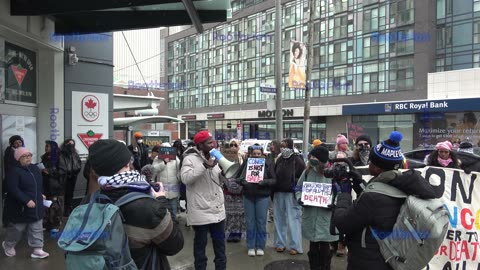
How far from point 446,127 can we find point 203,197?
2969cm

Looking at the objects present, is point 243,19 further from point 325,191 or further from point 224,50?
point 325,191

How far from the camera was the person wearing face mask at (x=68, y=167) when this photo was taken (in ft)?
25.9

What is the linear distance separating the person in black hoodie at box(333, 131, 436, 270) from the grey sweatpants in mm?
4782

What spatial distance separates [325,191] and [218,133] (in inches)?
2109

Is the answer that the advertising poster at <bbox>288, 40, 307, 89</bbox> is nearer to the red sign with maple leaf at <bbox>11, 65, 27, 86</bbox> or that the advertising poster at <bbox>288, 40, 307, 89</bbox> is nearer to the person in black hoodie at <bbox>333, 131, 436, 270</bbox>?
the red sign with maple leaf at <bbox>11, 65, 27, 86</bbox>

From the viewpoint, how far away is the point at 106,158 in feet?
7.73

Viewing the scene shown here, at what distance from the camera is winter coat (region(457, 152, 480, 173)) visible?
17.8ft

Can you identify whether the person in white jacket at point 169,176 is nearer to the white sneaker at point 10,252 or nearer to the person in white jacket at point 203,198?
the white sneaker at point 10,252

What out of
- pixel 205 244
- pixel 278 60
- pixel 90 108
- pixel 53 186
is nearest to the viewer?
pixel 205 244

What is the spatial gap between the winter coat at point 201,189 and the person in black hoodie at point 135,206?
2262 millimetres

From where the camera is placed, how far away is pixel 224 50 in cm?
5753

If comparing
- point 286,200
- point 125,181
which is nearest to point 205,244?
point 286,200

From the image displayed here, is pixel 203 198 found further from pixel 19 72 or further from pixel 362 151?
pixel 19 72

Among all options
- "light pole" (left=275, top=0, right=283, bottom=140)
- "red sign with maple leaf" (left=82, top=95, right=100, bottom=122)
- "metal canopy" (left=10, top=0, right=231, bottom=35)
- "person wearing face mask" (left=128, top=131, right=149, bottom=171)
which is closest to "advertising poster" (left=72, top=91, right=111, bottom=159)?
"red sign with maple leaf" (left=82, top=95, right=100, bottom=122)
